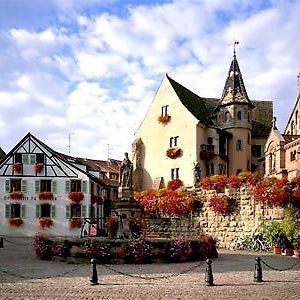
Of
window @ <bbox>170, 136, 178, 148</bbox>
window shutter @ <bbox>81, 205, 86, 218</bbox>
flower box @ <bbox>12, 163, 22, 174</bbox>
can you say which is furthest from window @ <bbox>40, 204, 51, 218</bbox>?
window @ <bbox>170, 136, 178, 148</bbox>

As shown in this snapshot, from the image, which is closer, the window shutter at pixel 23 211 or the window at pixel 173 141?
the window shutter at pixel 23 211

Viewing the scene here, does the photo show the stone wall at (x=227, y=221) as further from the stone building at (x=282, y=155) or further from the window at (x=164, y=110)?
the window at (x=164, y=110)

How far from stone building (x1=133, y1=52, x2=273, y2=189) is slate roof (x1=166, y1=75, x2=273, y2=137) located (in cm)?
13

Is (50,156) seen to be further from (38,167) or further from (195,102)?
(195,102)

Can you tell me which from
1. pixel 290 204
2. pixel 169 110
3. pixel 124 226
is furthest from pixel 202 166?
pixel 124 226

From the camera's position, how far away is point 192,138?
47562mm

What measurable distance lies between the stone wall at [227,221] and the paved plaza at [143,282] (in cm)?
923

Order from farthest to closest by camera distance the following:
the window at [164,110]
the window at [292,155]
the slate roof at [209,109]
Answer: the window at [164,110]
the slate roof at [209,109]
the window at [292,155]

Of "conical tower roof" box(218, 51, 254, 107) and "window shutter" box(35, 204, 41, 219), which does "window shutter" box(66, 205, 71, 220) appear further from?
"conical tower roof" box(218, 51, 254, 107)

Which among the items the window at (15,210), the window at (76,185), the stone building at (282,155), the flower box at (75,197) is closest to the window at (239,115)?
the stone building at (282,155)

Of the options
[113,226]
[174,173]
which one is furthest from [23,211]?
[113,226]

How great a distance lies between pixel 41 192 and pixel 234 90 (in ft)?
61.8

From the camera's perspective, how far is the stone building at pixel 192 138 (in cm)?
4772

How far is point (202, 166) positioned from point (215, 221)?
15601mm
